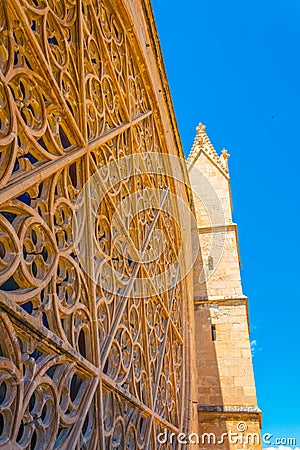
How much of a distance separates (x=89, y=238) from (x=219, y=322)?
6.12 m

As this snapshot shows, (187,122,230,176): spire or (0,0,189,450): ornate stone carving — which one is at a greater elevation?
(187,122,230,176): spire

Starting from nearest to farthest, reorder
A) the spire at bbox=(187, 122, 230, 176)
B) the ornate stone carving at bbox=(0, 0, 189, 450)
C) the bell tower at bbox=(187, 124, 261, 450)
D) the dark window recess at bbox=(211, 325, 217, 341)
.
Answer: the ornate stone carving at bbox=(0, 0, 189, 450) < the bell tower at bbox=(187, 124, 261, 450) < the dark window recess at bbox=(211, 325, 217, 341) < the spire at bbox=(187, 122, 230, 176)

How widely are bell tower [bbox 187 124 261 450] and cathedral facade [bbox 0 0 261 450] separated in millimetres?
2218

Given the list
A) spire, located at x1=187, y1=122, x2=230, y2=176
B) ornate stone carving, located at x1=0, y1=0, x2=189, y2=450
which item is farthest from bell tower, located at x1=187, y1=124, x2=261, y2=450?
ornate stone carving, located at x1=0, y1=0, x2=189, y2=450

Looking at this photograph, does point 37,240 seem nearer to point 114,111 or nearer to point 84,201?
point 84,201

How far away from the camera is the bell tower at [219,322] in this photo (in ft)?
23.2

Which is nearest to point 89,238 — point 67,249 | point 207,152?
point 67,249

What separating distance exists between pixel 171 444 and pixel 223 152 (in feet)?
25.5

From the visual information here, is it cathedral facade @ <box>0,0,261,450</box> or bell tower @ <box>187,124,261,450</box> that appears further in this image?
bell tower @ <box>187,124,261,450</box>

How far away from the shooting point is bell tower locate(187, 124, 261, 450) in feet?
23.2

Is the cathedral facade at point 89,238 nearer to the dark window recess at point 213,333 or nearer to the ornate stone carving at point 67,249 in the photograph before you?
the ornate stone carving at point 67,249

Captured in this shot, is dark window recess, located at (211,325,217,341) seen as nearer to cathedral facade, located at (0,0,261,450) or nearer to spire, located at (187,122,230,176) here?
cathedral facade, located at (0,0,261,450)

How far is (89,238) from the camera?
2570 mm

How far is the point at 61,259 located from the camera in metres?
2.18
